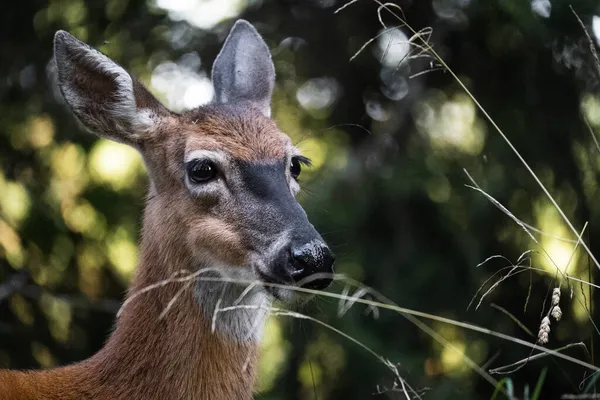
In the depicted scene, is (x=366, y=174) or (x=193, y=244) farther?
(x=366, y=174)

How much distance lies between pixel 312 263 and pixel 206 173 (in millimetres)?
850

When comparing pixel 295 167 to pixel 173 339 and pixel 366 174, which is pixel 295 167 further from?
pixel 366 174

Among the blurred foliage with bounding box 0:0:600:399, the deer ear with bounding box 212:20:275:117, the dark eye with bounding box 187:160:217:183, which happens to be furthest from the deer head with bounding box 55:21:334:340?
the blurred foliage with bounding box 0:0:600:399

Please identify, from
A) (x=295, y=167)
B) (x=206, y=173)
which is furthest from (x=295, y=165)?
(x=206, y=173)

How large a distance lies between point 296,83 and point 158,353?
375 centimetres

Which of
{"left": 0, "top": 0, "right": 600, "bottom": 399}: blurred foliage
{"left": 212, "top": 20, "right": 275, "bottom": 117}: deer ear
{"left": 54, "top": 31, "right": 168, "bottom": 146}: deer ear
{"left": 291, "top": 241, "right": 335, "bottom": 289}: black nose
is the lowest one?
{"left": 0, "top": 0, "right": 600, "bottom": 399}: blurred foliage

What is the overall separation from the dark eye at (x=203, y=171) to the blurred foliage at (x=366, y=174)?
1.39 metres

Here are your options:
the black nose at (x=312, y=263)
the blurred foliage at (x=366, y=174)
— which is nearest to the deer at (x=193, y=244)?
the black nose at (x=312, y=263)

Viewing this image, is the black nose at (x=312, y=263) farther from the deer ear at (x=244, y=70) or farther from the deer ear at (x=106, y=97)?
the deer ear at (x=244, y=70)

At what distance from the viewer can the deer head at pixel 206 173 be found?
3904 mm

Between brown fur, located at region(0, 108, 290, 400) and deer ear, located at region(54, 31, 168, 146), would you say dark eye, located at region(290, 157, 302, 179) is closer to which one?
brown fur, located at region(0, 108, 290, 400)

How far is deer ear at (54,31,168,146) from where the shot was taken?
4.42 metres

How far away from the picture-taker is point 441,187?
19.7ft

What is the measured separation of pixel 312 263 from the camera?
3617 mm
